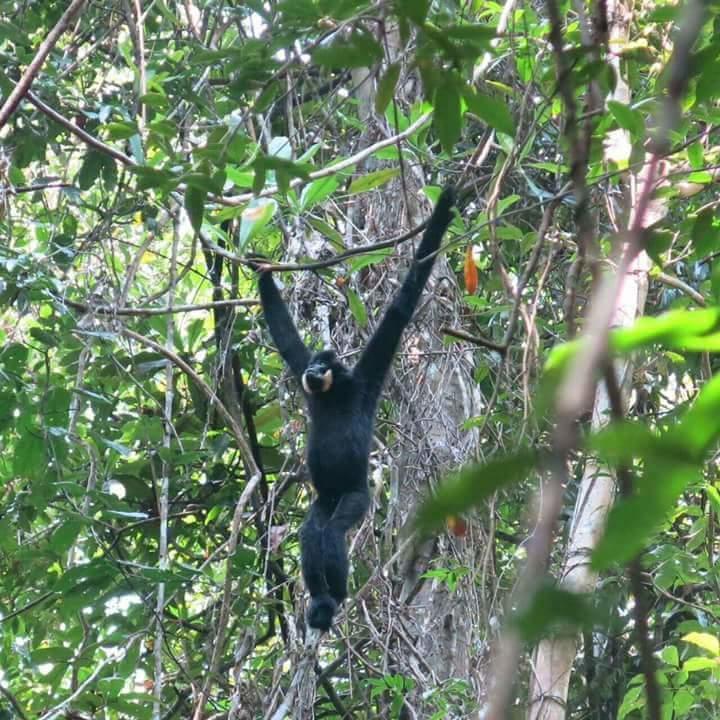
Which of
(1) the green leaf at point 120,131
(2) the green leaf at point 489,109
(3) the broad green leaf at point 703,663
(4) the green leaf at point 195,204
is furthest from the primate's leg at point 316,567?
(2) the green leaf at point 489,109

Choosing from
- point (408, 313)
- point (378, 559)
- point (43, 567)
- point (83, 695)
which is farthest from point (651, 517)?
point (43, 567)

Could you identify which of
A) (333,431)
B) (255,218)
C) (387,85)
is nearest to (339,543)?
(333,431)

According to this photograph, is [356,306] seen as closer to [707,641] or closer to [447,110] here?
[707,641]

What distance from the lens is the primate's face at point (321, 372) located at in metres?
5.82

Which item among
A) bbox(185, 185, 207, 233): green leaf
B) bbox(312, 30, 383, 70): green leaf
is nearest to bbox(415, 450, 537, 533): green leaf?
bbox(312, 30, 383, 70): green leaf

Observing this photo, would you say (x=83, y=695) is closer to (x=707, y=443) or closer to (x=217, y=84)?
(x=217, y=84)

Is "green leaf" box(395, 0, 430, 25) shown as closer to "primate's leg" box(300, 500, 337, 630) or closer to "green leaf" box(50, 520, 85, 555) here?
"primate's leg" box(300, 500, 337, 630)

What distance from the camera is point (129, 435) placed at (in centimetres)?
677

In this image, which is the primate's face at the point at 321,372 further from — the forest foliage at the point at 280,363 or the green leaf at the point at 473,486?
the green leaf at the point at 473,486

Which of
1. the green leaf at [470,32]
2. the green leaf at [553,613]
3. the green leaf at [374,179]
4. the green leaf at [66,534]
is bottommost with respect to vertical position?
the green leaf at [553,613]

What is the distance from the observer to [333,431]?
5.95 m

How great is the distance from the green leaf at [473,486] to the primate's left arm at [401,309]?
12.9ft

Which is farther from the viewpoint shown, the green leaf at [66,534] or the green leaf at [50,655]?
the green leaf at [50,655]

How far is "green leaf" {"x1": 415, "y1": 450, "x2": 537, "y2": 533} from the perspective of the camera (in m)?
0.69
